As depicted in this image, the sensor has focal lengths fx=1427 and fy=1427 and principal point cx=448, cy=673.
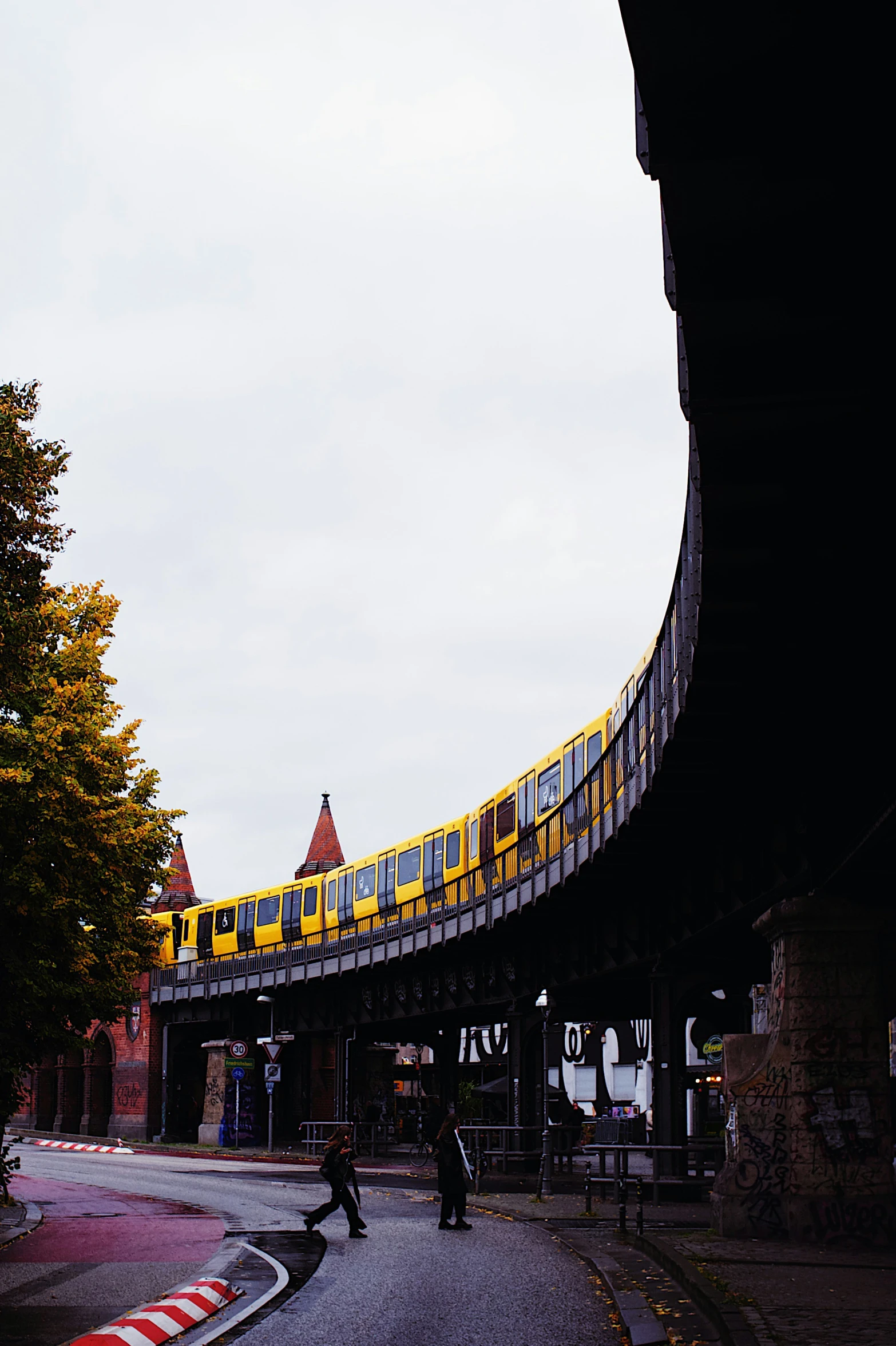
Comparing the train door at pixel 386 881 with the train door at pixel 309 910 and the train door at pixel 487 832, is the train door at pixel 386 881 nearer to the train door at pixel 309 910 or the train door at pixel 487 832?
the train door at pixel 309 910

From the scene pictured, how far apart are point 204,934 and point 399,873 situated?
16.2m

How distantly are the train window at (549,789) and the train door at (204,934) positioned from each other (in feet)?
88.4

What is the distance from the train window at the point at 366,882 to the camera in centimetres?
4653

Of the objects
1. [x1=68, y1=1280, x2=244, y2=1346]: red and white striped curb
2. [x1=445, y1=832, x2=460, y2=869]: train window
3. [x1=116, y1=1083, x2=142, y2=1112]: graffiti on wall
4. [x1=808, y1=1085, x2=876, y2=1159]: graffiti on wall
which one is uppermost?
[x1=445, y1=832, x2=460, y2=869]: train window

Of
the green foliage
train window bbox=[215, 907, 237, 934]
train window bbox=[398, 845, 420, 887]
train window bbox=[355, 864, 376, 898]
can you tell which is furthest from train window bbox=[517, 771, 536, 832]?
train window bbox=[215, 907, 237, 934]

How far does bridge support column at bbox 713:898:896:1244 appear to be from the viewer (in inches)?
655

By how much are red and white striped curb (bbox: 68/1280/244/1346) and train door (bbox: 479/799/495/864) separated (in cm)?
2462

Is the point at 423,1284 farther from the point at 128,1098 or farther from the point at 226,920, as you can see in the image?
the point at 128,1098

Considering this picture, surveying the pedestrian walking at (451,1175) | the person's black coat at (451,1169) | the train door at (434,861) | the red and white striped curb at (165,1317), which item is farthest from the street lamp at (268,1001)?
the red and white striped curb at (165,1317)

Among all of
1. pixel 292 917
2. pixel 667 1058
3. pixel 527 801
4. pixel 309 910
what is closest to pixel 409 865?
pixel 309 910

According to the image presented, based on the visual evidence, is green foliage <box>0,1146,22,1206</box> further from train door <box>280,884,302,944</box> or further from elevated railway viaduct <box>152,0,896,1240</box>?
train door <box>280,884,302,944</box>

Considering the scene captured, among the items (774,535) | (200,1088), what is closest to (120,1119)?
(200,1088)

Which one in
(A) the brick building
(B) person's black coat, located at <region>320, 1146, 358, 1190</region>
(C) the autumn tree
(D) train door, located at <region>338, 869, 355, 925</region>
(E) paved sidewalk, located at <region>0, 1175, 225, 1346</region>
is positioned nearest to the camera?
(E) paved sidewalk, located at <region>0, 1175, 225, 1346</region>

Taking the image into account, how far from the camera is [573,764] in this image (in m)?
31.9
